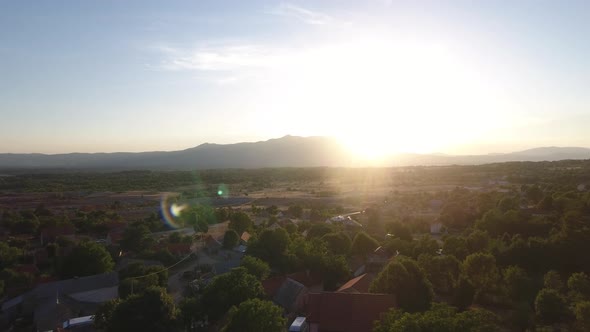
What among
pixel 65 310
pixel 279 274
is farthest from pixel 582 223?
pixel 65 310

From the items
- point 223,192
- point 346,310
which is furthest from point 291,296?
point 223,192

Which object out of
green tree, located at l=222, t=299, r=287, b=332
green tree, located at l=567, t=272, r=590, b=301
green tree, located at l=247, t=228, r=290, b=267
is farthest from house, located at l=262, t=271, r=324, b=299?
green tree, located at l=567, t=272, r=590, b=301

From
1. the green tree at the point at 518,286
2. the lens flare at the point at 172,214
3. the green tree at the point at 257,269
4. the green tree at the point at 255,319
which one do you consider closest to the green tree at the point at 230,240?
the green tree at the point at 257,269

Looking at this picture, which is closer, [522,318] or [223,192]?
[522,318]

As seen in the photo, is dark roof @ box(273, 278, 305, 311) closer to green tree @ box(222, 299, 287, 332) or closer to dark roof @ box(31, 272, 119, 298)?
green tree @ box(222, 299, 287, 332)

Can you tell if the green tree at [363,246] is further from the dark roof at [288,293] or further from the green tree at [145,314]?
the green tree at [145,314]

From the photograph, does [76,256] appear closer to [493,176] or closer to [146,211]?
[146,211]

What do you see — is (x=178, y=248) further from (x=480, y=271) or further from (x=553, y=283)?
(x=553, y=283)
